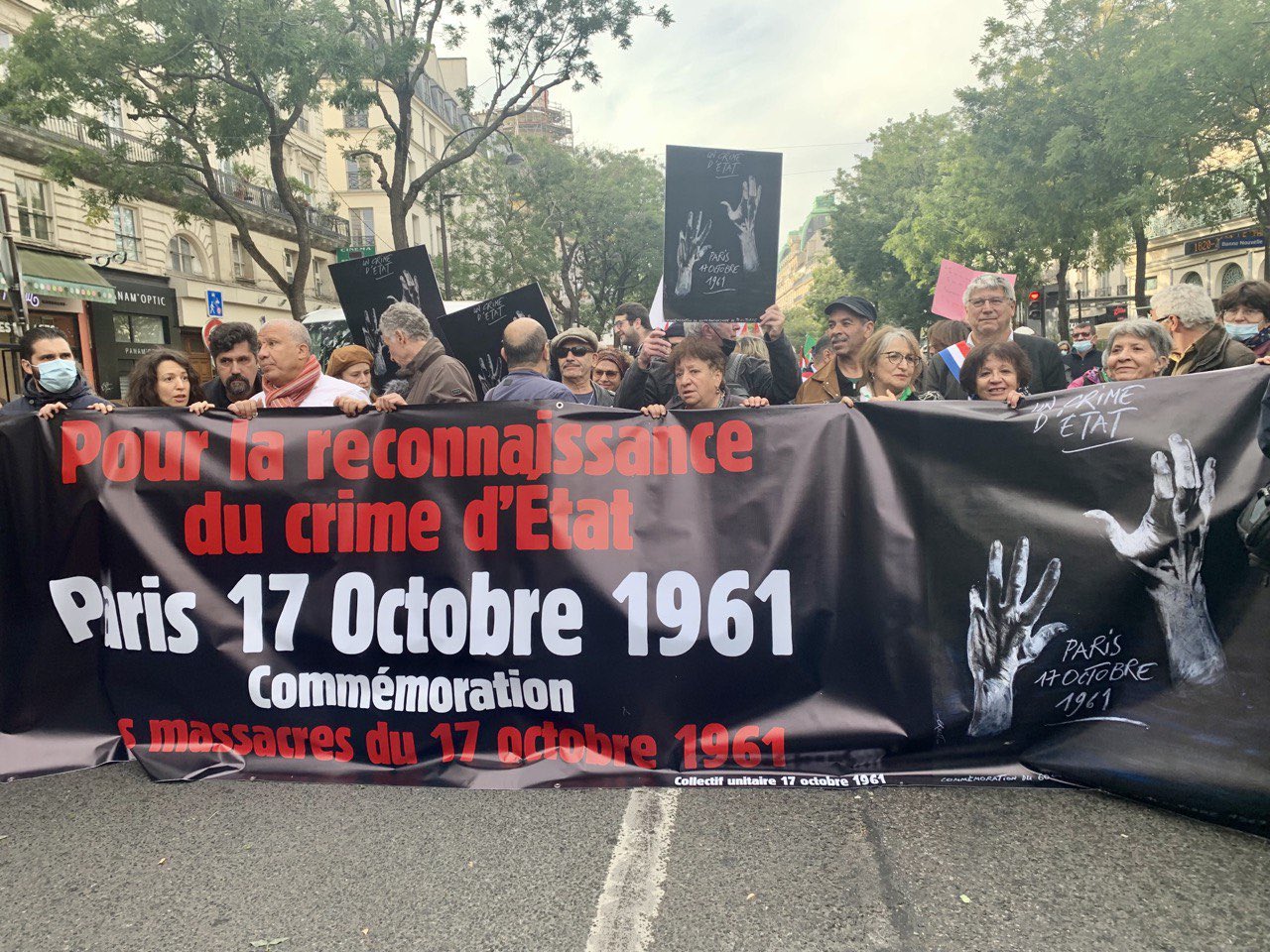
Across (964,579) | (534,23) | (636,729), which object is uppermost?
(534,23)

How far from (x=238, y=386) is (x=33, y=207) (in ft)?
67.5

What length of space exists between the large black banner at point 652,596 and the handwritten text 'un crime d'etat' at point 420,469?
0.5 inches

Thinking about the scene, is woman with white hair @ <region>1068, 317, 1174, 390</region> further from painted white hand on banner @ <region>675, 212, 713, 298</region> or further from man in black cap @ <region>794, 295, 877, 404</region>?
painted white hand on banner @ <region>675, 212, 713, 298</region>

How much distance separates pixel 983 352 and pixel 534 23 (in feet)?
58.0

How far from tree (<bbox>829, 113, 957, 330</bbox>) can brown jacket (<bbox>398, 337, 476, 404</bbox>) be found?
1730 inches

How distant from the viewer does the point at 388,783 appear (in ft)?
11.8

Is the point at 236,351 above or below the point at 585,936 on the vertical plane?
above

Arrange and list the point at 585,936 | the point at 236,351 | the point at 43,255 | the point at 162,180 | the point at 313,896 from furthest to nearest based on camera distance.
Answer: the point at 43,255 → the point at 162,180 → the point at 236,351 → the point at 313,896 → the point at 585,936

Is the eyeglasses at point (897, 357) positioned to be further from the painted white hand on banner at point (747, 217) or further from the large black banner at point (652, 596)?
the large black banner at point (652, 596)

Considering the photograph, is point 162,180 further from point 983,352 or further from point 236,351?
point 983,352

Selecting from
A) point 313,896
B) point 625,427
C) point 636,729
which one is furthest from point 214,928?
point 625,427

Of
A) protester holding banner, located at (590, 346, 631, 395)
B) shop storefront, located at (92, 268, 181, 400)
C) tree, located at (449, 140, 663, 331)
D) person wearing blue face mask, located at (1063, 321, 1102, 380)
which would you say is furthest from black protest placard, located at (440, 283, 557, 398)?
tree, located at (449, 140, 663, 331)

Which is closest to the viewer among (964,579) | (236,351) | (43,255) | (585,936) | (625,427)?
(585,936)

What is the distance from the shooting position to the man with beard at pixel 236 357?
5648mm
